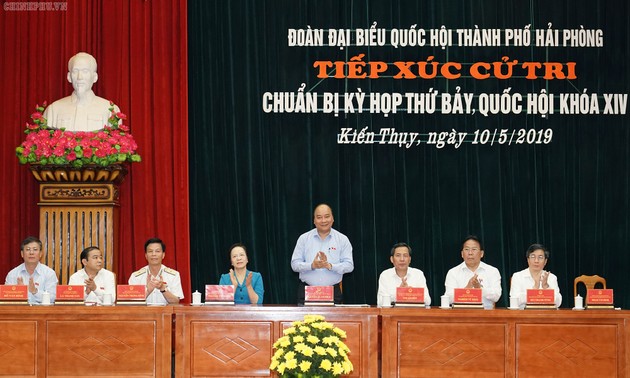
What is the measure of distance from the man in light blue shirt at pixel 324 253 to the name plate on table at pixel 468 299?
1.14 m

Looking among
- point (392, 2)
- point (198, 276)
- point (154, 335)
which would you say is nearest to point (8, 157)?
point (198, 276)

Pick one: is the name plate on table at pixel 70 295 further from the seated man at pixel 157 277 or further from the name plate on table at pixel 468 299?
the name plate on table at pixel 468 299

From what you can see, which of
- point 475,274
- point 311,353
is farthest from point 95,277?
point 475,274

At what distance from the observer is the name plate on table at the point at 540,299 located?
5238 mm

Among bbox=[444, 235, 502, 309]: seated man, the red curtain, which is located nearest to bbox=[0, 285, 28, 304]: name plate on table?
the red curtain

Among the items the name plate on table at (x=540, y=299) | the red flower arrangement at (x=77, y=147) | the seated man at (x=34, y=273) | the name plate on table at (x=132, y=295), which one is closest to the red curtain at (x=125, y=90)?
the red flower arrangement at (x=77, y=147)

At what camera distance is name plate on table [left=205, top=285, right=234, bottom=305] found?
531 centimetres

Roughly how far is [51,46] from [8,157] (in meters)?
0.98

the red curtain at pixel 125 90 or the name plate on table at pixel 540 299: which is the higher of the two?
the red curtain at pixel 125 90

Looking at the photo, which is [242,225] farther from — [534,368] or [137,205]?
[534,368]

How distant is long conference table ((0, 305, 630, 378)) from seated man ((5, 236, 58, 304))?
0.75 meters

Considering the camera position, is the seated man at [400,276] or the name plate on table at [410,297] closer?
the name plate on table at [410,297]

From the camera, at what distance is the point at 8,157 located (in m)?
7.36

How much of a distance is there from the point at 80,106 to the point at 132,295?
2.19 metres
